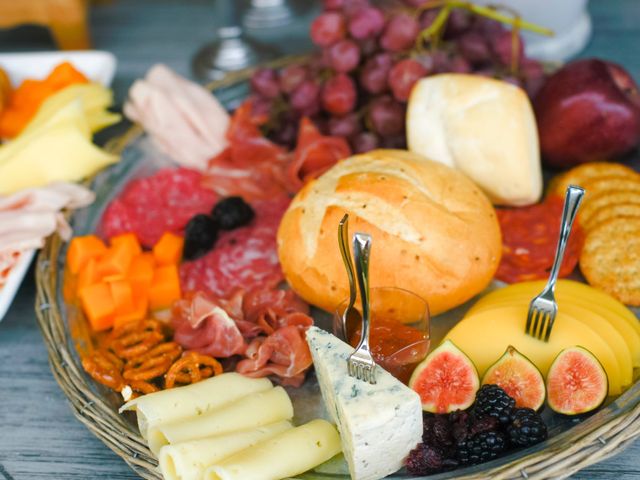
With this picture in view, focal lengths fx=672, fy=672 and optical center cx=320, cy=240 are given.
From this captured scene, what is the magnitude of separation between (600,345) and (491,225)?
0.34 meters

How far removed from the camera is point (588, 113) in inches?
65.5

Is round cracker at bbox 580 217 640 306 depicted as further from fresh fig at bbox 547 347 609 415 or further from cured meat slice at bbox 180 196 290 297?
cured meat slice at bbox 180 196 290 297

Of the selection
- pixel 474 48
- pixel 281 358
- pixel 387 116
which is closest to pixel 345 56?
pixel 387 116

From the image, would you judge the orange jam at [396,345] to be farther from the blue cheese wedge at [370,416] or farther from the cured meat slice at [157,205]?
the cured meat slice at [157,205]

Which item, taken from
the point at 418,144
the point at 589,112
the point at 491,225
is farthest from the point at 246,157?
the point at 589,112

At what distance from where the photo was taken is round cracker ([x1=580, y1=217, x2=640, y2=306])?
1.39m

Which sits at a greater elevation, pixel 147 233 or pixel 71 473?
pixel 147 233

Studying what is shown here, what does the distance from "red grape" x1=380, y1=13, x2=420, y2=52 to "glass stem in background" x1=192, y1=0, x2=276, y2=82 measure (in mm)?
840

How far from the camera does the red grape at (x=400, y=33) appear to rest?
1.67 meters

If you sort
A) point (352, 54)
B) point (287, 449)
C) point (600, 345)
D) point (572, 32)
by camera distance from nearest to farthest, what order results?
1. point (287, 449)
2. point (600, 345)
3. point (352, 54)
4. point (572, 32)

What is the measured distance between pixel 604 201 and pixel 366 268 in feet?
2.64

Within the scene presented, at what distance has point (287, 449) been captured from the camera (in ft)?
3.47

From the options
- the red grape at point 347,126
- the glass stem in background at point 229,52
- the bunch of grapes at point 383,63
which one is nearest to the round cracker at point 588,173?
the bunch of grapes at point 383,63

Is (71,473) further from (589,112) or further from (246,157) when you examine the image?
(589,112)
